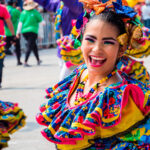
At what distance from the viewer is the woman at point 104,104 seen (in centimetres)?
235

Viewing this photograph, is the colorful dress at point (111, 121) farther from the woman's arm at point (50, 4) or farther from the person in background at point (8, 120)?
the woman's arm at point (50, 4)

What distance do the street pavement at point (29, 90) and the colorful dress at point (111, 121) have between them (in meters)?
2.34

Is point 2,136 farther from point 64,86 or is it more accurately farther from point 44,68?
point 44,68

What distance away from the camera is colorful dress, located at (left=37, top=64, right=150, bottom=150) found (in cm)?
234

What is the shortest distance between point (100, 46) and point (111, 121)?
1.43 feet

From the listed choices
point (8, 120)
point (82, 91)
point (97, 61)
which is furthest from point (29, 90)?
point (97, 61)

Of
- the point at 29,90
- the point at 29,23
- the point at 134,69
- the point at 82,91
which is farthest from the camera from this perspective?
the point at 29,23

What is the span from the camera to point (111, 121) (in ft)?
7.70

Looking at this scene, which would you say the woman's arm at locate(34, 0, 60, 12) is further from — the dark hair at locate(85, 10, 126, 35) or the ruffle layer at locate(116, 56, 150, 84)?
the dark hair at locate(85, 10, 126, 35)

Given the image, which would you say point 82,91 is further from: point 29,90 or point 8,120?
point 29,90

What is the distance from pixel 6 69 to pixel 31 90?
3.01 meters

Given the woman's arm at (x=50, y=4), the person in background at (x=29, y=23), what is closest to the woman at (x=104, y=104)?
the woman's arm at (x=50, y=4)

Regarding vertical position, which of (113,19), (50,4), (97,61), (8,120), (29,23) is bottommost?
(29,23)

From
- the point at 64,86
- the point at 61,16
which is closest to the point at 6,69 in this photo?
the point at 61,16
